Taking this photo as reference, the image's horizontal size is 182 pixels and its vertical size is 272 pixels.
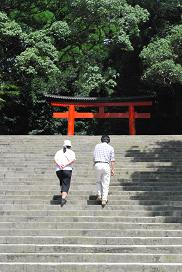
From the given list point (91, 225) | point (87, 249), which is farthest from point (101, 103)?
point (87, 249)

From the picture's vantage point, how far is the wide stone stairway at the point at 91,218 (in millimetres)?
6480

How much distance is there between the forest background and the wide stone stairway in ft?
25.2

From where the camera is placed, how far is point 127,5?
21000 mm

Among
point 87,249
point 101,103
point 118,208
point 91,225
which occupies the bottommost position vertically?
point 87,249

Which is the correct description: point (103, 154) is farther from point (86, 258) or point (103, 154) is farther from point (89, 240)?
point (86, 258)

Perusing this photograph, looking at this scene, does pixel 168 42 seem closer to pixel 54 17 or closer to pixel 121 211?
pixel 54 17

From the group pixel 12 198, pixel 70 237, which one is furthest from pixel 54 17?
pixel 70 237

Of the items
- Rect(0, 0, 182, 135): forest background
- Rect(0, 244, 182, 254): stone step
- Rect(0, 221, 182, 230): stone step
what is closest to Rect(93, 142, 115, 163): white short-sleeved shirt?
Rect(0, 221, 182, 230): stone step

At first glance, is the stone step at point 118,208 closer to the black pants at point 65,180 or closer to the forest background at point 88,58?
the black pants at point 65,180

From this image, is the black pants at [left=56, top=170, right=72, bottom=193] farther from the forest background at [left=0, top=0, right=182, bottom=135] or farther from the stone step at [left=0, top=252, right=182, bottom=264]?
the forest background at [left=0, top=0, right=182, bottom=135]

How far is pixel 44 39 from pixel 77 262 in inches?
596

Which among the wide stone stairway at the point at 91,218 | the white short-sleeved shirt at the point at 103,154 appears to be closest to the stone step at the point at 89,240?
the wide stone stairway at the point at 91,218

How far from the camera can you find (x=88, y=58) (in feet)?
71.8

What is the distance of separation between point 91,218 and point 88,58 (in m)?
14.7
